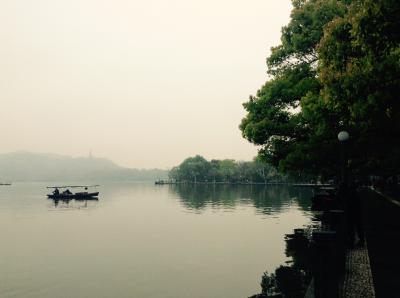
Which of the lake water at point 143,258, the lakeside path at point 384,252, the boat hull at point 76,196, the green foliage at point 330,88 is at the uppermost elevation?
the green foliage at point 330,88

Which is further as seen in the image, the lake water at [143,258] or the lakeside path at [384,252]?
the lake water at [143,258]

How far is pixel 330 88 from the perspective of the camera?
14086mm

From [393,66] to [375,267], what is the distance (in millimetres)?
6407

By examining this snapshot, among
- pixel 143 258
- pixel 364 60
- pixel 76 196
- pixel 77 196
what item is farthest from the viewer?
pixel 77 196

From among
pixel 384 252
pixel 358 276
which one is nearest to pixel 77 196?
pixel 384 252

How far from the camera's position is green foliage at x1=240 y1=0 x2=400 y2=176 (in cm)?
1202

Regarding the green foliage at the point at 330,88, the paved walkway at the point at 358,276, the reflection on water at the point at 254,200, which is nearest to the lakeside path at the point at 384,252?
the paved walkway at the point at 358,276

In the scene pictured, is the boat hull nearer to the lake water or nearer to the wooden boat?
the wooden boat

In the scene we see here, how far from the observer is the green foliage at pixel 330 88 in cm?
1202

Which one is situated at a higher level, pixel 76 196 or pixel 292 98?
pixel 292 98

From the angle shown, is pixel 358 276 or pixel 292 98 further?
pixel 292 98

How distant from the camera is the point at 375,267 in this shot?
1281cm

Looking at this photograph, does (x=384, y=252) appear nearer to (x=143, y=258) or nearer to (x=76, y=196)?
(x=143, y=258)

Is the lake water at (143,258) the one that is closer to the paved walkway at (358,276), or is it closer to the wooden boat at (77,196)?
the paved walkway at (358,276)
